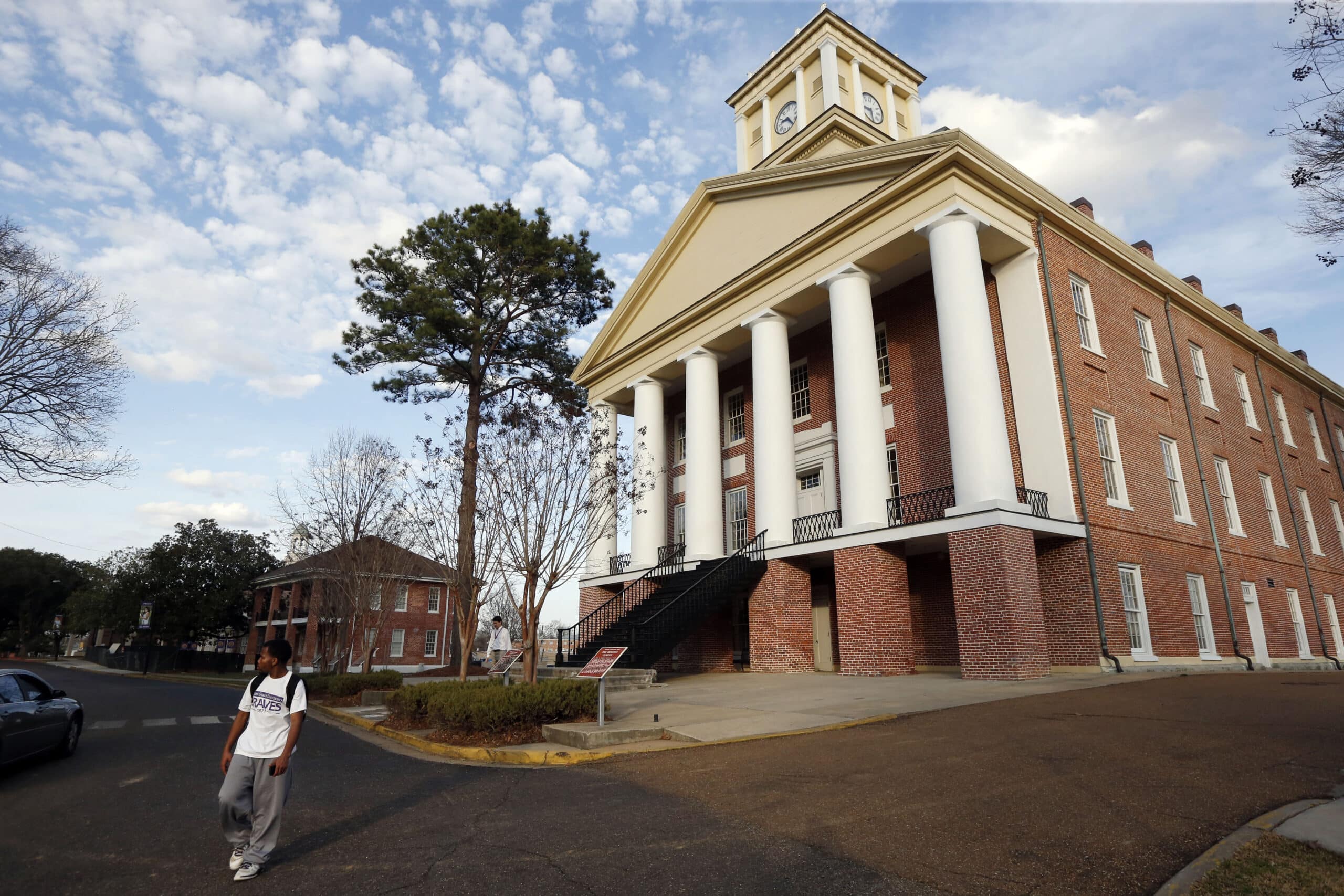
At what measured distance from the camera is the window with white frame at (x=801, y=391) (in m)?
24.9

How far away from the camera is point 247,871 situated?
472 centimetres

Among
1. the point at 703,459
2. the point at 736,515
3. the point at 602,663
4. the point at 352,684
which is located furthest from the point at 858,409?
the point at 352,684

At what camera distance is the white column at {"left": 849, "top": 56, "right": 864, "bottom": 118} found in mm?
32406

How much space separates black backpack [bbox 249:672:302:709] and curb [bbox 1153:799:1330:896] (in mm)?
5364

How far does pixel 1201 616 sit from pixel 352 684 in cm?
2263

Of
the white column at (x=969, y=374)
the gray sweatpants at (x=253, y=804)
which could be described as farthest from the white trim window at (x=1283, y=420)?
the gray sweatpants at (x=253, y=804)

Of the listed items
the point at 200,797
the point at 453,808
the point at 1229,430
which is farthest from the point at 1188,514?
the point at 200,797

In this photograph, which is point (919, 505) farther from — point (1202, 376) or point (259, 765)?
point (259, 765)

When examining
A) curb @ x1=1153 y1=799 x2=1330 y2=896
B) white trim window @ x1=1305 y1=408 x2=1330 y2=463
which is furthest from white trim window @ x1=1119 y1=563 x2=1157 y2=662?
white trim window @ x1=1305 y1=408 x2=1330 y2=463

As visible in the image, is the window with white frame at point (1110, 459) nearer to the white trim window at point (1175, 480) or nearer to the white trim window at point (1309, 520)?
the white trim window at point (1175, 480)

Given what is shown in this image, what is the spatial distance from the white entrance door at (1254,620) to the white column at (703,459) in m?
16.5

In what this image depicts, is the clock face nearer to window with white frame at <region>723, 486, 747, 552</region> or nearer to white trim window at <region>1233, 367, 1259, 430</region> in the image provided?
white trim window at <region>1233, 367, 1259, 430</region>

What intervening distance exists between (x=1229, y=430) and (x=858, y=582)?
56.8 feet

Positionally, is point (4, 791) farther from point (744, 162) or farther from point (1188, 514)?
point (744, 162)
